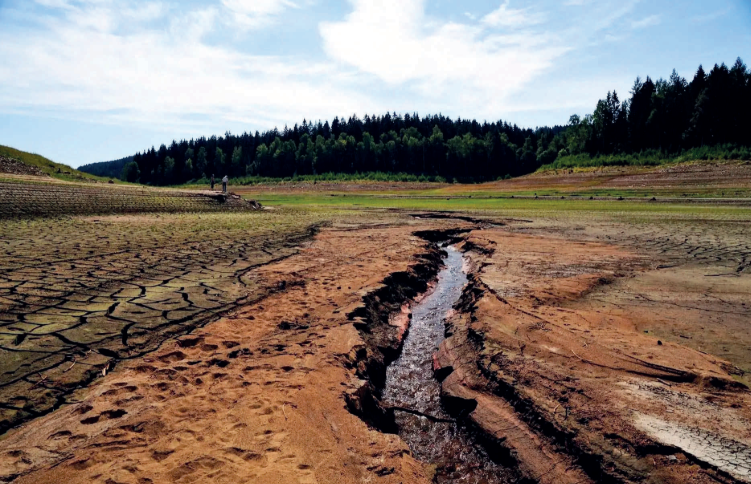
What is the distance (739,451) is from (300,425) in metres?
3.18

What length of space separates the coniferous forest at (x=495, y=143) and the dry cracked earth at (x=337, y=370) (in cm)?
5289

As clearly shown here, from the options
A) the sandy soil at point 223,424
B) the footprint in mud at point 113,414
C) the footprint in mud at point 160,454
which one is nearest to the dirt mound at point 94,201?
the sandy soil at point 223,424

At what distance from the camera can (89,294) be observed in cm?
620

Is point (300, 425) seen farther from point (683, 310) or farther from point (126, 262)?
point (126, 262)

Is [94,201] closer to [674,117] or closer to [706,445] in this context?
[706,445]

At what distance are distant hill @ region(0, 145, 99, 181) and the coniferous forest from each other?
60.7m

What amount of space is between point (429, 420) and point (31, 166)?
3699 centimetres

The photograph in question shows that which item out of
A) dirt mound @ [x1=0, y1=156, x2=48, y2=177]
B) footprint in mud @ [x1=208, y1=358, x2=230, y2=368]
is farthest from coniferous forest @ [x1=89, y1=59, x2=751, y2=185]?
dirt mound @ [x1=0, y1=156, x2=48, y2=177]

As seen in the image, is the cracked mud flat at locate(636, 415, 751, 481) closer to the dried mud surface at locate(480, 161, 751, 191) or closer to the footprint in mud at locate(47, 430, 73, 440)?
the footprint in mud at locate(47, 430, 73, 440)

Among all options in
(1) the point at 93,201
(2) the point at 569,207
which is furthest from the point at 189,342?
(2) the point at 569,207

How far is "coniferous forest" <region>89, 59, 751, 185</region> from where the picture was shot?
5503 cm

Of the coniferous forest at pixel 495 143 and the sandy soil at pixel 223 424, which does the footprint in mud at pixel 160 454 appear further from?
the coniferous forest at pixel 495 143

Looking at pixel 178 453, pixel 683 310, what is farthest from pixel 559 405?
pixel 683 310

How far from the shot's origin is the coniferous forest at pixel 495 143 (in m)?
55.0
